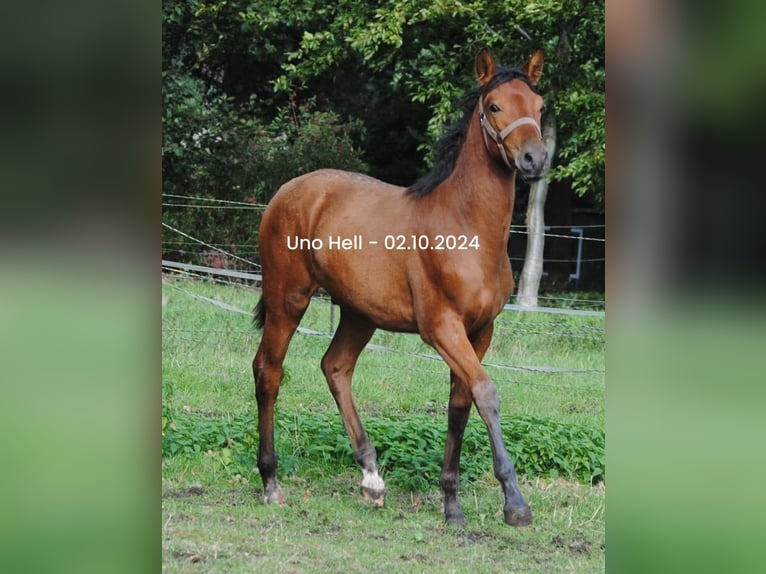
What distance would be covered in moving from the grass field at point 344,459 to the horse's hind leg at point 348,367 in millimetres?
201

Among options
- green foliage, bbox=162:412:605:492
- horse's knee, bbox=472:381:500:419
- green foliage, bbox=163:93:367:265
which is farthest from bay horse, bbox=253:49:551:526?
green foliage, bbox=162:412:605:492

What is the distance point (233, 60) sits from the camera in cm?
723

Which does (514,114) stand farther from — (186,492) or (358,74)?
(186,492)

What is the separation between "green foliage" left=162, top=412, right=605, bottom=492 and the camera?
710 cm

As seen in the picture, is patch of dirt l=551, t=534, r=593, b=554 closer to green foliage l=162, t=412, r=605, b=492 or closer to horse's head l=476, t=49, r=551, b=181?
green foliage l=162, t=412, r=605, b=492

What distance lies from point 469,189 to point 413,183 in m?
0.62

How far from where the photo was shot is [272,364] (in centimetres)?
709

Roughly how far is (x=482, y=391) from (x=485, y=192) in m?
1.28

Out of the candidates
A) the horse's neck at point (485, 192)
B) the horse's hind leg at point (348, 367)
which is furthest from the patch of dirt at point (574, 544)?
the horse's neck at point (485, 192)

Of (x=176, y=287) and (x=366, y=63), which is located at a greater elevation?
(x=366, y=63)

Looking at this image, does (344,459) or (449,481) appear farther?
(344,459)

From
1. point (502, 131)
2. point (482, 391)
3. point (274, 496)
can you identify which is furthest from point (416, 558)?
point (502, 131)
